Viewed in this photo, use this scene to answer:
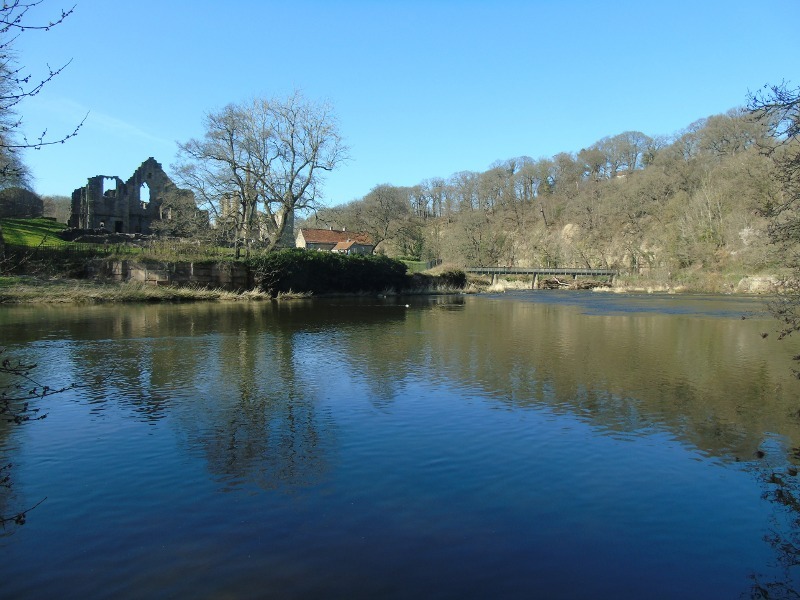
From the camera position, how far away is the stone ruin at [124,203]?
5347 cm

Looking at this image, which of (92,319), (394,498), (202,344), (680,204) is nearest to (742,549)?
(394,498)

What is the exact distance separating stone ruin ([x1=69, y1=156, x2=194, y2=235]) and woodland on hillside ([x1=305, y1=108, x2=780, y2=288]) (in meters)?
15.6

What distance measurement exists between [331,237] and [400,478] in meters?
90.4

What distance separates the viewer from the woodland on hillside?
51938 millimetres

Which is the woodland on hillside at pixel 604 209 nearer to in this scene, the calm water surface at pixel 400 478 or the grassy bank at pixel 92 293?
the grassy bank at pixel 92 293

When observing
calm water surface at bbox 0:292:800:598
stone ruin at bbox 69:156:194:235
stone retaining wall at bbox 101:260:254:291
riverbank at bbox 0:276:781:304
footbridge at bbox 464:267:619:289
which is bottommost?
calm water surface at bbox 0:292:800:598

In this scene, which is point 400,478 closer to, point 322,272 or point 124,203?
point 322,272

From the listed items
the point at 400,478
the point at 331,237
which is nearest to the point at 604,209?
the point at 331,237

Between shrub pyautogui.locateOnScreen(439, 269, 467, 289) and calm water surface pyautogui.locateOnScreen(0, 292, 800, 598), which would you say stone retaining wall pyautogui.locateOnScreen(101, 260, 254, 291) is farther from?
shrub pyautogui.locateOnScreen(439, 269, 467, 289)

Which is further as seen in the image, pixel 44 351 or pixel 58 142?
pixel 44 351

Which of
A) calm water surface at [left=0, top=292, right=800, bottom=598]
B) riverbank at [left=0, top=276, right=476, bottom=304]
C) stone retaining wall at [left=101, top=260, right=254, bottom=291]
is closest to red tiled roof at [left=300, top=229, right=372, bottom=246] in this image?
stone retaining wall at [left=101, top=260, right=254, bottom=291]

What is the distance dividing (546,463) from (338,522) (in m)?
2.76

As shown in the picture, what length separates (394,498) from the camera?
5.66m

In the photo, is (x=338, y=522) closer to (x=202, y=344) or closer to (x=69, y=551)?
(x=69, y=551)
